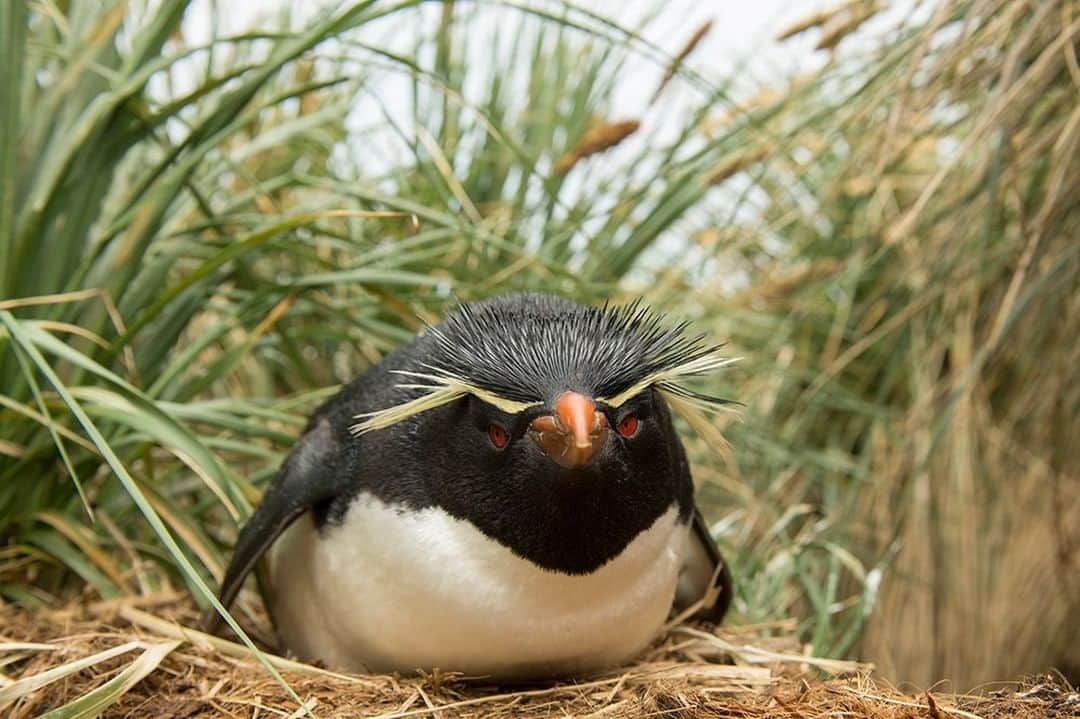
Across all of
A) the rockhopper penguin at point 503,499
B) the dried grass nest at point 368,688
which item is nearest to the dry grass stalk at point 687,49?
the rockhopper penguin at point 503,499

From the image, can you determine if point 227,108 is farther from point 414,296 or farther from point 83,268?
point 414,296

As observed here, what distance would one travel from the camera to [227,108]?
7.26ft

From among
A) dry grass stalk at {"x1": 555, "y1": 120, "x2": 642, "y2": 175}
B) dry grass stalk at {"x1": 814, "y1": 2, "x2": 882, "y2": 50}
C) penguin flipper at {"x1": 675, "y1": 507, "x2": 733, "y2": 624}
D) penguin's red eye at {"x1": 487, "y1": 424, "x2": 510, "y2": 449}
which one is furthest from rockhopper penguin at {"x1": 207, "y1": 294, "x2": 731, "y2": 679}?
dry grass stalk at {"x1": 814, "y1": 2, "x2": 882, "y2": 50}

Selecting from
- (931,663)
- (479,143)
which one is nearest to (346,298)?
(479,143)

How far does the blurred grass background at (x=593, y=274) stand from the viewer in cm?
221

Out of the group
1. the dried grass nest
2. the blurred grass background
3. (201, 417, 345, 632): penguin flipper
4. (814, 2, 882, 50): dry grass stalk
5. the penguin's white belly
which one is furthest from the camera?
(814, 2, 882, 50): dry grass stalk

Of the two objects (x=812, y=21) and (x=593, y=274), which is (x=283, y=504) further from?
(x=812, y=21)

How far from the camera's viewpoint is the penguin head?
1651mm

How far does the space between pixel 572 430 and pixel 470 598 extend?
364 mm

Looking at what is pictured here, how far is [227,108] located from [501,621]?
111 centimetres

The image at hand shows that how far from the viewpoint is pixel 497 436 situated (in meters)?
1.73

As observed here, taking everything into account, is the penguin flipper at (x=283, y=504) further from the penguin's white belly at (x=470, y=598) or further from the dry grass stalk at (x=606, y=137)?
the dry grass stalk at (x=606, y=137)

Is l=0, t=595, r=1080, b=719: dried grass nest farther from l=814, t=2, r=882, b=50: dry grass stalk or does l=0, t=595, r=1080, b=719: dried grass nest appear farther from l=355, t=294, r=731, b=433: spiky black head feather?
l=814, t=2, r=882, b=50: dry grass stalk

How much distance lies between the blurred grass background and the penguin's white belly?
1.09 feet
